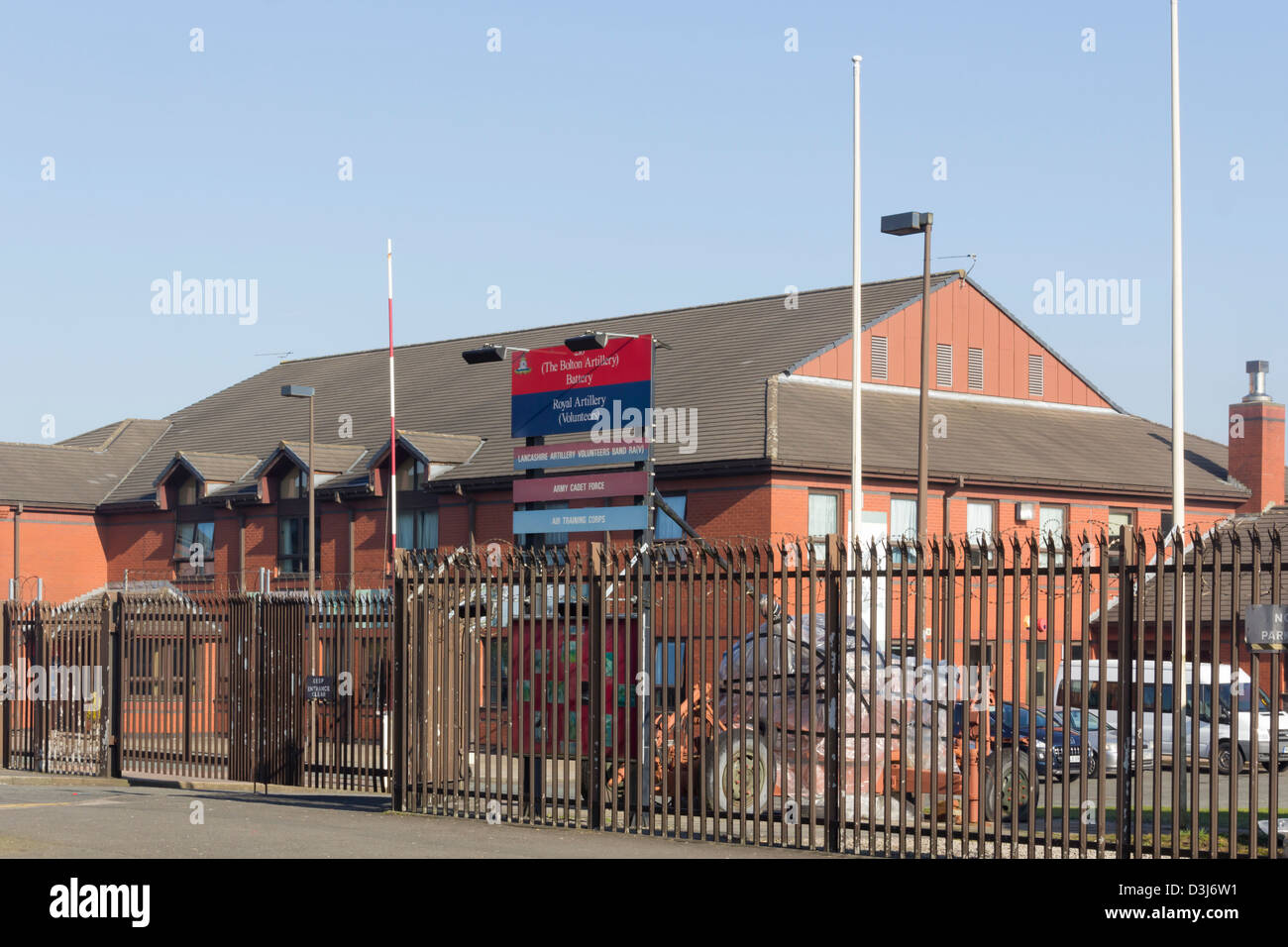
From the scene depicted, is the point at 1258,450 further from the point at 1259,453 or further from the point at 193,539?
the point at 193,539

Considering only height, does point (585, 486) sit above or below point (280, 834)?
above

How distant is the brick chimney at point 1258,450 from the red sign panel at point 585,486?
24.8m

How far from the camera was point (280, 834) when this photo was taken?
13523 mm

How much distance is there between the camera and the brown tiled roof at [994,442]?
3684cm

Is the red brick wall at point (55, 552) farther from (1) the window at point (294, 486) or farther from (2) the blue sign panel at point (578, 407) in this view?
(2) the blue sign panel at point (578, 407)

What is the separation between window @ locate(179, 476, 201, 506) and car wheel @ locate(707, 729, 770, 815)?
1485 inches

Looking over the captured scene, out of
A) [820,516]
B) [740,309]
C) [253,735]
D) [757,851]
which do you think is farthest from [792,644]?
[740,309]

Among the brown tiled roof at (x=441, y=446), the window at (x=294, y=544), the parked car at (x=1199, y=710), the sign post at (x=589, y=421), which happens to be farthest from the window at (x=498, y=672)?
the window at (x=294, y=544)

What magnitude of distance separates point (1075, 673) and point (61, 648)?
14.5m

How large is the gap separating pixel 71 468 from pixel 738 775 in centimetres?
4380

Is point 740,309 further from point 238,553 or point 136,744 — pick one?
point 136,744

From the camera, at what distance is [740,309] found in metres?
46.1

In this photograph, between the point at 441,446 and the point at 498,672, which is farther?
the point at 441,446

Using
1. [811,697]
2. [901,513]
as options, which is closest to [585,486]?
[901,513]
